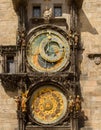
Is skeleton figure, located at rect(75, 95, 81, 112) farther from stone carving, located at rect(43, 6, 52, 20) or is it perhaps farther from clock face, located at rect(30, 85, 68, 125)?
stone carving, located at rect(43, 6, 52, 20)

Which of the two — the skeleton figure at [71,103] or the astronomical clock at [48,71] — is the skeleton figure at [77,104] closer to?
the skeleton figure at [71,103]

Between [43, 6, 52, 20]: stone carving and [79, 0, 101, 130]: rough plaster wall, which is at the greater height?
[43, 6, 52, 20]: stone carving

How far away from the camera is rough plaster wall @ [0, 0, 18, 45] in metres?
20.8

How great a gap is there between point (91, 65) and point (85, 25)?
1355 mm

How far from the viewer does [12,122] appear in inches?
796

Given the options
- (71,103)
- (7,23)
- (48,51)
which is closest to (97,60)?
(48,51)

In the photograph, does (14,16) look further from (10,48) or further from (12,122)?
(12,122)

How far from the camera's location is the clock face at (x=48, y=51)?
67.5 ft

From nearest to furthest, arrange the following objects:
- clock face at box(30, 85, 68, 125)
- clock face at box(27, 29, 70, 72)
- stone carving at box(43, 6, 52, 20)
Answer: clock face at box(30, 85, 68, 125) → clock face at box(27, 29, 70, 72) → stone carving at box(43, 6, 52, 20)

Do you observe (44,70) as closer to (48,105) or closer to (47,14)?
(48,105)

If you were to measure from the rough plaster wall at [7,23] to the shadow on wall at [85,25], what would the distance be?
7.01 ft

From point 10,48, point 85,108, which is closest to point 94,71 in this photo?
point 85,108

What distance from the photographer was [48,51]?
2067 centimetres

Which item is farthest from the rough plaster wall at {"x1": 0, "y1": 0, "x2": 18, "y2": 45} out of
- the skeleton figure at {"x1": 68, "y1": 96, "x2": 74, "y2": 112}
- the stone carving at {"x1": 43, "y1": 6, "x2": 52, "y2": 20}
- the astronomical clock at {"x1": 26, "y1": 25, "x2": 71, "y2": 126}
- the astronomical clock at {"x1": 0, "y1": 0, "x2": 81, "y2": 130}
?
the skeleton figure at {"x1": 68, "y1": 96, "x2": 74, "y2": 112}
